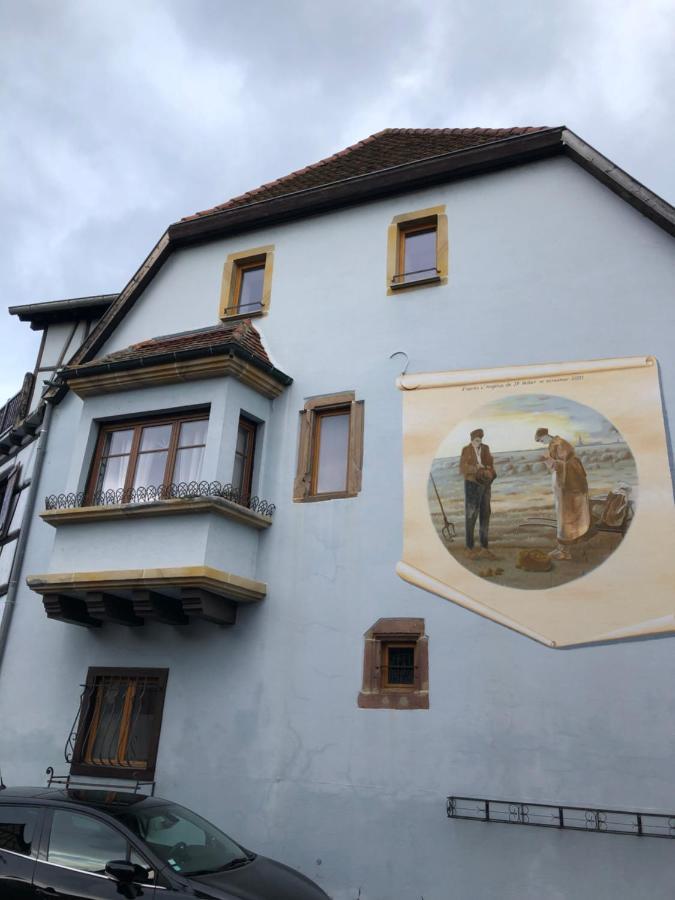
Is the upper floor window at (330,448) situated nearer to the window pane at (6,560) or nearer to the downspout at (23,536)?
the downspout at (23,536)

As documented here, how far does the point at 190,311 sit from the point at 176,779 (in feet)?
21.5

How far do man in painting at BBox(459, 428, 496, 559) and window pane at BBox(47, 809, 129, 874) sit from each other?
458cm

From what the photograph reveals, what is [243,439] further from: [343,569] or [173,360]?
[343,569]

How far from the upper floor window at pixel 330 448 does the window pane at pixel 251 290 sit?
2.21 m

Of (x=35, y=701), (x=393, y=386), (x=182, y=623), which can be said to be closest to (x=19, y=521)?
(x=35, y=701)

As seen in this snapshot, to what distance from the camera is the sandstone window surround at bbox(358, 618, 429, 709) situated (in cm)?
860

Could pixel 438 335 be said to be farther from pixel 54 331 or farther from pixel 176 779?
pixel 54 331

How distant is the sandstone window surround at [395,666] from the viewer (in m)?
8.60

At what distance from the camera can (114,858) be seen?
19.6ft

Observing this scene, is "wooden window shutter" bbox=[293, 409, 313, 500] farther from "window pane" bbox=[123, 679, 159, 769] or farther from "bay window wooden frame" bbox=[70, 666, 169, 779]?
"window pane" bbox=[123, 679, 159, 769]

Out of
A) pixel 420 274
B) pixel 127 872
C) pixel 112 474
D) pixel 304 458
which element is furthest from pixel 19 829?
pixel 420 274

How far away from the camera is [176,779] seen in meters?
9.27

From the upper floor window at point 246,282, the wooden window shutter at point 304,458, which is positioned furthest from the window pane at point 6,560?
the wooden window shutter at point 304,458

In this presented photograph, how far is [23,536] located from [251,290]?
495 cm
